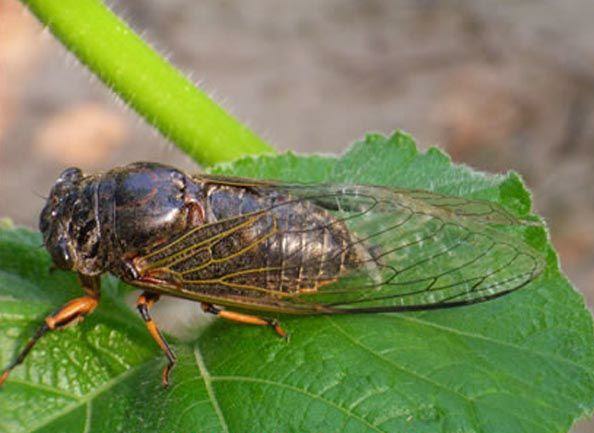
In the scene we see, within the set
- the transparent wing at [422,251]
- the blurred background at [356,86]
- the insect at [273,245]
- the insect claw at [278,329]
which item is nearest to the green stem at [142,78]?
the insect at [273,245]

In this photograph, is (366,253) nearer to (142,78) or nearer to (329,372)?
(329,372)

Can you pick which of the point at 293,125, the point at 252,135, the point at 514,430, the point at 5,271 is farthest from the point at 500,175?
the point at 293,125

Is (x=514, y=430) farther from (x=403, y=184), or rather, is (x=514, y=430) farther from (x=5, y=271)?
(x=5, y=271)

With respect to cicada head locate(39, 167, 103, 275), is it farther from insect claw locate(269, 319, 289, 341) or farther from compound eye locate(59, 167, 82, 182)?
insect claw locate(269, 319, 289, 341)

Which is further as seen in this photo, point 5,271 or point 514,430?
point 5,271

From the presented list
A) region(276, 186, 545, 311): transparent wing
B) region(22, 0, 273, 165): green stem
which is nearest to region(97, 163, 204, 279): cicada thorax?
region(22, 0, 273, 165): green stem

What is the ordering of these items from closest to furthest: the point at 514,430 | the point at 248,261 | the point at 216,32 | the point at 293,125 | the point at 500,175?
the point at 514,430 < the point at 248,261 < the point at 500,175 < the point at 293,125 < the point at 216,32

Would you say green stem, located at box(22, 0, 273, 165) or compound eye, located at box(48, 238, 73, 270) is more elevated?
green stem, located at box(22, 0, 273, 165)
